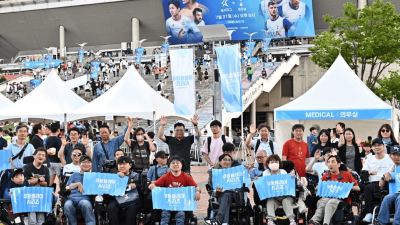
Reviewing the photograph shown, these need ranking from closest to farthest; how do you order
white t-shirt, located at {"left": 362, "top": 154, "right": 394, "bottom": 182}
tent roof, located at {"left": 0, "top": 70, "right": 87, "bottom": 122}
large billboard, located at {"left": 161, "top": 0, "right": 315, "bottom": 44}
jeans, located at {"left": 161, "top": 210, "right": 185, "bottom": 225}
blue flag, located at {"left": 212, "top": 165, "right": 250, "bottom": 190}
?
jeans, located at {"left": 161, "top": 210, "right": 185, "bottom": 225} < blue flag, located at {"left": 212, "top": 165, "right": 250, "bottom": 190} < white t-shirt, located at {"left": 362, "top": 154, "right": 394, "bottom": 182} < tent roof, located at {"left": 0, "top": 70, "right": 87, "bottom": 122} < large billboard, located at {"left": 161, "top": 0, "right": 315, "bottom": 44}

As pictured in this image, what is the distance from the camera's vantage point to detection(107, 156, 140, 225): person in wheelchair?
8.66 m

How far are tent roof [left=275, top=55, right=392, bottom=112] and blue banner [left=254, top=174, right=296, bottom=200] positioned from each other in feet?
22.8

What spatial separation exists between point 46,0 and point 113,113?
51.0 m

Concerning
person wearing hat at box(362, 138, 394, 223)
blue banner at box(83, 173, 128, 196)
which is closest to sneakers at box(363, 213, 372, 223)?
person wearing hat at box(362, 138, 394, 223)

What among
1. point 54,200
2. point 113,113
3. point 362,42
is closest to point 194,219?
point 54,200

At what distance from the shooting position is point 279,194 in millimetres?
8648

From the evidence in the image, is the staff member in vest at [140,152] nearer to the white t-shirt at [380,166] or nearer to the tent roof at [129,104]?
the white t-shirt at [380,166]

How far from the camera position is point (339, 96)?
15.6 metres

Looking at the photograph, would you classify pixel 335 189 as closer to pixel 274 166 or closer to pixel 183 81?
pixel 274 166

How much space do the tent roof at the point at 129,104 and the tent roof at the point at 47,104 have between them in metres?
0.77

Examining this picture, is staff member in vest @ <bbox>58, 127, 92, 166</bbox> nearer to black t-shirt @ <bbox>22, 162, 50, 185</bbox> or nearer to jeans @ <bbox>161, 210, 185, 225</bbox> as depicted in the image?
black t-shirt @ <bbox>22, 162, 50, 185</bbox>

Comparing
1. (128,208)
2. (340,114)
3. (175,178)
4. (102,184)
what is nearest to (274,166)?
(175,178)

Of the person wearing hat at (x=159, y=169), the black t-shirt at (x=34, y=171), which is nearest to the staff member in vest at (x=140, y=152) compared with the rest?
the person wearing hat at (x=159, y=169)

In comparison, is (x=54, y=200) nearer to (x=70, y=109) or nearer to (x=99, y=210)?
(x=99, y=210)
